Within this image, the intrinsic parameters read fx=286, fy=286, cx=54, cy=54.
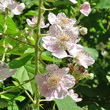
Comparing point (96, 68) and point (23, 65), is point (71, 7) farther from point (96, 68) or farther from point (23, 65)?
point (23, 65)

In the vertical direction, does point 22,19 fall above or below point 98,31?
above

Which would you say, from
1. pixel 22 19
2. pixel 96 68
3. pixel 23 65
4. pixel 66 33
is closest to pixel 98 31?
pixel 96 68

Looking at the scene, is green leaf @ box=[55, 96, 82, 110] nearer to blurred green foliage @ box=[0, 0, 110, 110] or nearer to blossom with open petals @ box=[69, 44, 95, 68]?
blossom with open petals @ box=[69, 44, 95, 68]

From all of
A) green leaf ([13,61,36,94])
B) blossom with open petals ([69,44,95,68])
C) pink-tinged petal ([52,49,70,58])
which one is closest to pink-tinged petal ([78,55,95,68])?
blossom with open petals ([69,44,95,68])

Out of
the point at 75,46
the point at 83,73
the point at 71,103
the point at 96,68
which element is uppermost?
the point at 75,46

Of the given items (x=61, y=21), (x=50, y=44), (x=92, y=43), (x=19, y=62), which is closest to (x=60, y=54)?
(x=50, y=44)

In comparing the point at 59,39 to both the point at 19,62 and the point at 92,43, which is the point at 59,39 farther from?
the point at 92,43

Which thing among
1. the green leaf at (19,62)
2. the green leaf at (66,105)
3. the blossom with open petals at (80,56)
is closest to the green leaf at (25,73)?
the green leaf at (19,62)
